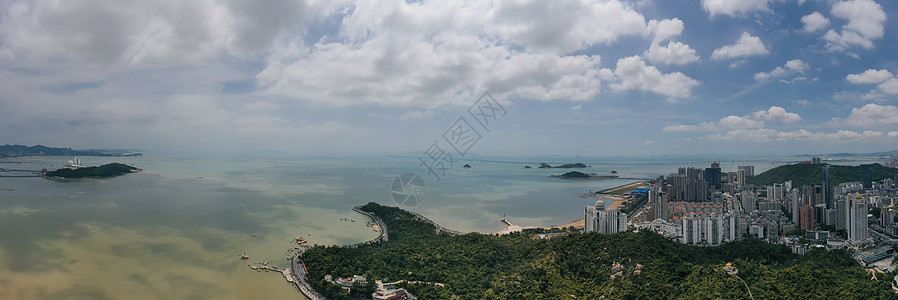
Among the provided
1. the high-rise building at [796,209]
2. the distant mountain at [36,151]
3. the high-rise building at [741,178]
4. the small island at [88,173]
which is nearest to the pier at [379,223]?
the high-rise building at [796,209]

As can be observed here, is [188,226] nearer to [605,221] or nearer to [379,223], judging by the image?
[379,223]

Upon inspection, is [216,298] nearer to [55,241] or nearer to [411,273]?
[411,273]

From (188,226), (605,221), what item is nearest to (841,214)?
(605,221)

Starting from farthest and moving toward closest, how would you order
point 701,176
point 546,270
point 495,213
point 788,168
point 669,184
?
point 788,168 < point 701,176 < point 669,184 < point 495,213 < point 546,270

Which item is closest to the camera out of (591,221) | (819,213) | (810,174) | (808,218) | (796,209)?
(591,221)

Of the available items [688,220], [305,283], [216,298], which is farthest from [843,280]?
[216,298]

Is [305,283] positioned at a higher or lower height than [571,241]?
lower

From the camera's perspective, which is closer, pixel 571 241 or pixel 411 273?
pixel 411 273
